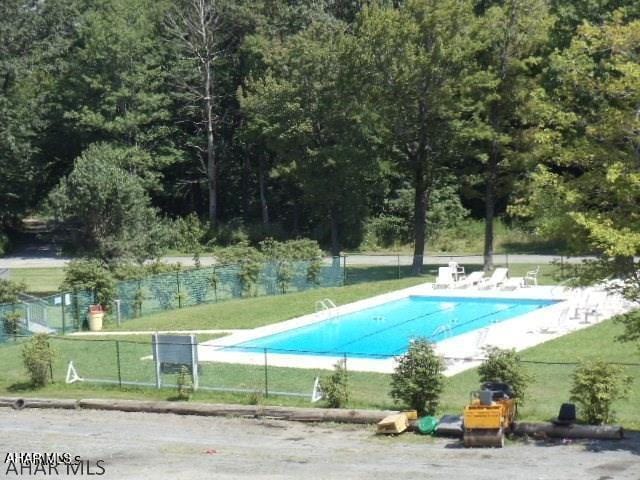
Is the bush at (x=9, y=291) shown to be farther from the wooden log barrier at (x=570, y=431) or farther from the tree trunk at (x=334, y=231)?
the tree trunk at (x=334, y=231)

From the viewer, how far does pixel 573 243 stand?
60.1 ft

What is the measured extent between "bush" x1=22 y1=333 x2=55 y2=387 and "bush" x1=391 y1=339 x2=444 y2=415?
8.88 m

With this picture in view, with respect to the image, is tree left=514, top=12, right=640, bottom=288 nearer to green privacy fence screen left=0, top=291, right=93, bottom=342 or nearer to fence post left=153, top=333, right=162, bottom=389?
fence post left=153, top=333, right=162, bottom=389

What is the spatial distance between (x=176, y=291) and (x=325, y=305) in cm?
542

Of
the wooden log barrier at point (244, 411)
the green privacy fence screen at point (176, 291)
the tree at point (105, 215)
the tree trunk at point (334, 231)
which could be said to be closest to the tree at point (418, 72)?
the green privacy fence screen at point (176, 291)

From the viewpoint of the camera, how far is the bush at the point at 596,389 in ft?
62.0

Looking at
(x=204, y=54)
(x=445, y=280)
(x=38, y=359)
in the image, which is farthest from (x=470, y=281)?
(x=204, y=54)

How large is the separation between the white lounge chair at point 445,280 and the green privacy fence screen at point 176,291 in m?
4.36

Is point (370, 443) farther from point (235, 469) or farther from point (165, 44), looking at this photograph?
point (165, 44)

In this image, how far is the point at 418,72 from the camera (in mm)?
45000

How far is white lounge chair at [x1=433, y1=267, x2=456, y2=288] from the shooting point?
42.2m

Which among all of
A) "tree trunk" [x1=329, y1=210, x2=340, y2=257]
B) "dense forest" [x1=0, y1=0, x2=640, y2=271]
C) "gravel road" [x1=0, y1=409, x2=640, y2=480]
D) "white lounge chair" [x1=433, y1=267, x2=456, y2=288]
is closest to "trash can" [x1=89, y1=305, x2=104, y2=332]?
"dense forest" [x1=0, y1=0, x2=640, y2=271]

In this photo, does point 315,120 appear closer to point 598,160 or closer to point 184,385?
point 184,385

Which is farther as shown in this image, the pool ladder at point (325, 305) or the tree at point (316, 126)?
the tree at point (316, 126)
